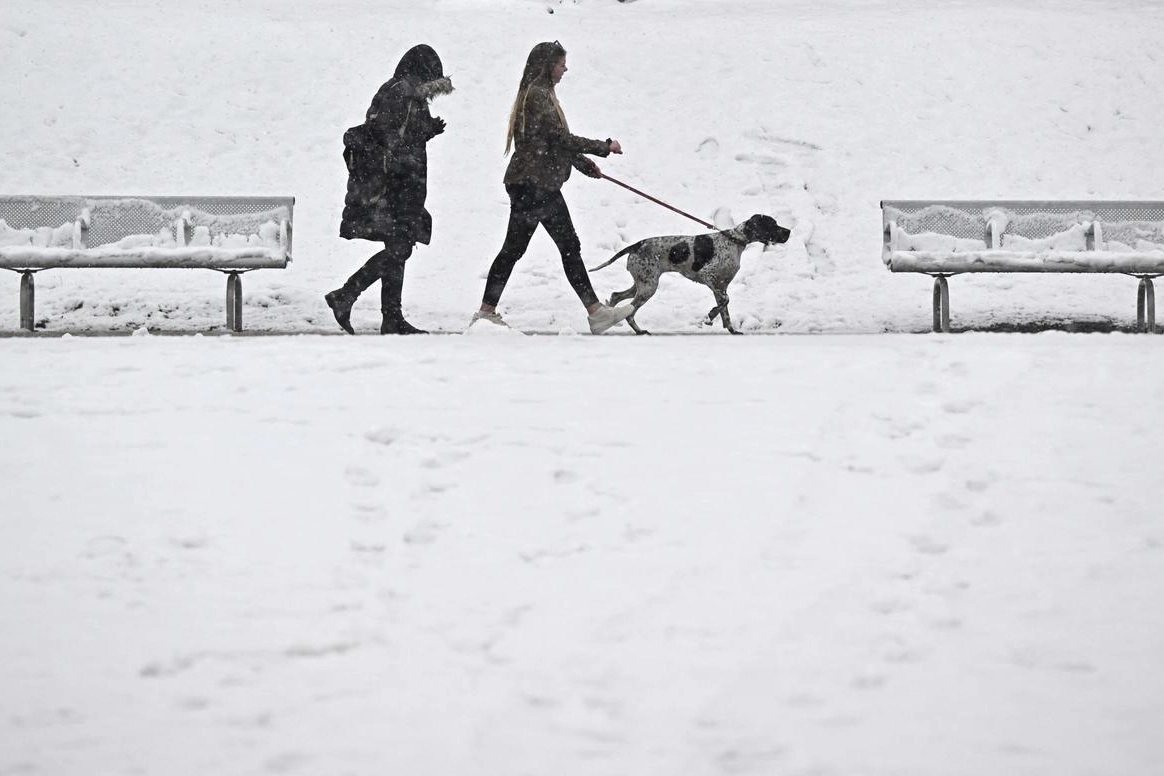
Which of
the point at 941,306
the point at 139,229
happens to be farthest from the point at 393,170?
the point at 941,306

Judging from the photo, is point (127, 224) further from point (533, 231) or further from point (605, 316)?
point (605, 316)

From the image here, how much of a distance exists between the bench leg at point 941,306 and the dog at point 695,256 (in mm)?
1959

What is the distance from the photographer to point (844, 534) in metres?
4.52

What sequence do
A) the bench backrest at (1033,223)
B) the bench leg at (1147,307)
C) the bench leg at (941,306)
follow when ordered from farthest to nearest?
the bench backrest at (1033,223), the bench leg at (941,306), the bench leg at (1147,307)

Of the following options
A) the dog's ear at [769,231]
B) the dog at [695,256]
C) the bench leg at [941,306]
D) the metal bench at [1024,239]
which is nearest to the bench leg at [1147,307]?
the metal bench at [1024,239]

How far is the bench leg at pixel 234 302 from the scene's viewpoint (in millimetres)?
9770

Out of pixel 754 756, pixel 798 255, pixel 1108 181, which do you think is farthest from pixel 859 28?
pixel 754 756

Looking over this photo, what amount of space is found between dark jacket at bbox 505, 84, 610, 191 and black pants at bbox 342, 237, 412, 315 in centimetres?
90

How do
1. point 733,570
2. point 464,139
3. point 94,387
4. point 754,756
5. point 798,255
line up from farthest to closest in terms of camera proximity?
point 464,139 < point 798,255 < point 94,387 < point 733,570 < point 754,756

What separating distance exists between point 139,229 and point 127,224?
9cm

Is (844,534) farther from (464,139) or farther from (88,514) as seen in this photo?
(464,139)

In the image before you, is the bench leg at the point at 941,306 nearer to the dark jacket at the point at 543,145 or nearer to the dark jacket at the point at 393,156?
the dark jacket at the point at 543,145

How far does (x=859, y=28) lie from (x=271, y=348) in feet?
43.2

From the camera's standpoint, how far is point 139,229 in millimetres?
10156
